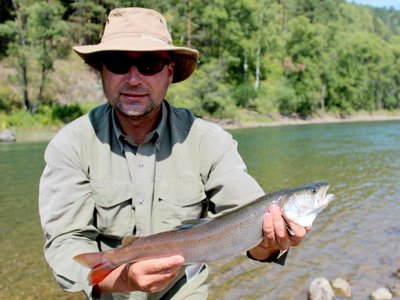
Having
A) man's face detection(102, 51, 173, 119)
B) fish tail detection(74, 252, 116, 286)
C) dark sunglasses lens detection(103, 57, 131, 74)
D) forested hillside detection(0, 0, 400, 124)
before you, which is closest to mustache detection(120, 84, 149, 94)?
man's face detection(102, 51, 173, 119)

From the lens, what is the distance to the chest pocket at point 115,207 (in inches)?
125

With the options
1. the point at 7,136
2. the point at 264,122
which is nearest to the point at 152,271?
the point at 7,136

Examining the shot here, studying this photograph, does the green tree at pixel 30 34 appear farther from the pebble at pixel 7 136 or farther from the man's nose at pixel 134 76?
the man's nose at pixel 134 76

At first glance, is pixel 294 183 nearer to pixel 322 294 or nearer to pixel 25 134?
pixel 322 294

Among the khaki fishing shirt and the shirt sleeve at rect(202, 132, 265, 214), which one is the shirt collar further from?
the shirt sleeve at rect(202, 132, 265, 214)

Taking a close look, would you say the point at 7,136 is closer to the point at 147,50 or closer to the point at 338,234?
the point at 338,234

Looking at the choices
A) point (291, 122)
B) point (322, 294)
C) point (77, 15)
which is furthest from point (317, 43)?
point (322, 294)

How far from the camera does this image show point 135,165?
3.23 m

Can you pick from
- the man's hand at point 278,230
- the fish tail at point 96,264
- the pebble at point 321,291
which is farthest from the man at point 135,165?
the pebble at point 321,291

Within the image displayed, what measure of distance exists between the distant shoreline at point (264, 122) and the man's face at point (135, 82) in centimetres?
3169

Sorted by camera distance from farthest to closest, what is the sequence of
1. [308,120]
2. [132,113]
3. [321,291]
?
[308,120], [321,291], [132,113]

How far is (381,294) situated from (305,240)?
3.05 meters

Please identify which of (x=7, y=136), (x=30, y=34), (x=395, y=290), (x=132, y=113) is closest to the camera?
(x=132, y=113)

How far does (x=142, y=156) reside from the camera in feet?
10.6
